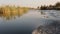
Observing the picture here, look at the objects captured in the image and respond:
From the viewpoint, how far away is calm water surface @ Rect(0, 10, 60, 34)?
274 centimetres

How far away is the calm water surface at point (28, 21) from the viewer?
2.74 metres

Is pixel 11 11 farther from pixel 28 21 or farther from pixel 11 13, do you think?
pixel 28 21

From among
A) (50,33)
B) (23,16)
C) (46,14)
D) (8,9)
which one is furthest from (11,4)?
(50,33)

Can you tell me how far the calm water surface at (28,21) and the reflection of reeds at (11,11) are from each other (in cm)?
Result: 8

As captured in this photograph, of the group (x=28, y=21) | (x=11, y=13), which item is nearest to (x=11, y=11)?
(x=11, y=13)

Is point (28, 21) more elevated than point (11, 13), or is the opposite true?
point (11, 13)

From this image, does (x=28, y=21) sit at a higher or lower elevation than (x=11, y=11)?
lower

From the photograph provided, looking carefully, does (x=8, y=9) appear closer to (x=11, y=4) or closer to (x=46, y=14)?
(x=11, y=4)

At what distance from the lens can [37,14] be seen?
2818 millimetres

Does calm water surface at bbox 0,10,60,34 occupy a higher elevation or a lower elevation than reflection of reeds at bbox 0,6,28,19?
lower

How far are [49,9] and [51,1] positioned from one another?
0.61ft

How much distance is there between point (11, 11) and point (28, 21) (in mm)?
459

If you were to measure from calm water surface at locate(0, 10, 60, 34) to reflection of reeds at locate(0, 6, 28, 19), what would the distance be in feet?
0.27

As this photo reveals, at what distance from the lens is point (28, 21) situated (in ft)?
9.23
